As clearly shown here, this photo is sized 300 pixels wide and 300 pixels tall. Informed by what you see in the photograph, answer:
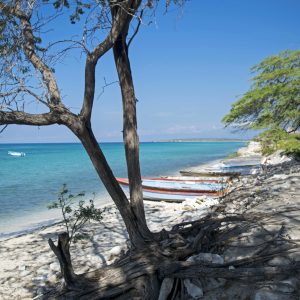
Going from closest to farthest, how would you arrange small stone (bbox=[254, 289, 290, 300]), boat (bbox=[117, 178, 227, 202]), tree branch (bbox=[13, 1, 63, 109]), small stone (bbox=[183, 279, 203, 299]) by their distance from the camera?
small stone (bbox=[254, 289, 290, 300])
small stone (bbox=[183, 279, 203, 299])
tree branch (bbox=[13, 1, 63, 109])
boat (bbox=[117, 178, 227, 202])

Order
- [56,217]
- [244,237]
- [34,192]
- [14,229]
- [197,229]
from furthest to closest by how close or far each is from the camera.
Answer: [34,192] < [56,217] < [14,229] < [197,229] < [244,237]

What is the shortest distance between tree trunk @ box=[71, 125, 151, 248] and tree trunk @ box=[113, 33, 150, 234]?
14cm

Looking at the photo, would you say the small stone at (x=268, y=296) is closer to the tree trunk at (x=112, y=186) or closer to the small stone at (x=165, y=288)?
the small stone at (x=165, y=288)

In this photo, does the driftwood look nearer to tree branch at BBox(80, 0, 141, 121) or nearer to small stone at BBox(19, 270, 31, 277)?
tree branch at BBox(80, 0, 141, 121)

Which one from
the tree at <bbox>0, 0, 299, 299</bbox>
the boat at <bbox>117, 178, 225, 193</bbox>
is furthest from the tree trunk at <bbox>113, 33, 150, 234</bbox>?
the boat at <bbox>117, 178, 225, 193</bbox>

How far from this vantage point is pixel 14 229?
10.1m

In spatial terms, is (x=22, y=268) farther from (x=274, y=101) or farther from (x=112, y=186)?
(x=274, y=101)

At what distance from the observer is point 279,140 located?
10.9 m

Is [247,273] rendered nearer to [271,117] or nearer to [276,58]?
[271,117]

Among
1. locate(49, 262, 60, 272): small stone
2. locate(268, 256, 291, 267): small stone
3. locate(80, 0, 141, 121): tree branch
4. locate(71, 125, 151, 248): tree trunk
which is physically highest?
locate(80, 0, 141, 121): tree branch

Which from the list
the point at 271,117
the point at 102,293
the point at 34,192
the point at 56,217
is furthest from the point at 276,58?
the point at 34,192

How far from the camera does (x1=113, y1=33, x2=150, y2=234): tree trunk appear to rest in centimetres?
425

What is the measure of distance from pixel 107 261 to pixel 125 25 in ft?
11.9

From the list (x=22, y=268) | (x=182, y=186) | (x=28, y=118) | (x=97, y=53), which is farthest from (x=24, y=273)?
(x=182, y=186)
